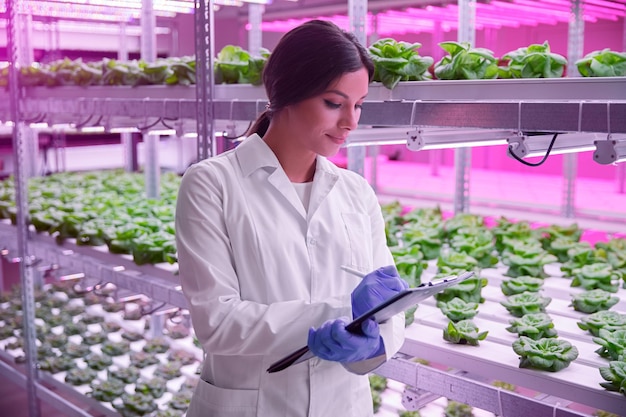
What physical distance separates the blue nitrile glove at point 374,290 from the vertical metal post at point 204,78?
128 centimetres

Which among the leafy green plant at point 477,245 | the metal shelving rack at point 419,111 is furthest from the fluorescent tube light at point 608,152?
the leafy green plant at point 477,245

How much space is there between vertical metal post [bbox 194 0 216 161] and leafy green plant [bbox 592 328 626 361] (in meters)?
1.47

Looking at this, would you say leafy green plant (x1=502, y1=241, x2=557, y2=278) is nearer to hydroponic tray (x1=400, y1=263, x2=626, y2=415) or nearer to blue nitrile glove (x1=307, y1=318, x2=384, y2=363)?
hydroponic tray (x1=400, y1=263, x2=626, y2=415)

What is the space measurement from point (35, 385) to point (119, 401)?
0.59m

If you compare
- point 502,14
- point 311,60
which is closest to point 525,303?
point 311,60

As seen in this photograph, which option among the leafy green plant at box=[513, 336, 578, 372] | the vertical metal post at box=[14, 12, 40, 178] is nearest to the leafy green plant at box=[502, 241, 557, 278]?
the leafy green plant at box=[513, 336, 578, 372]

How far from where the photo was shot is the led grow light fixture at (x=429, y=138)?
2.18 meters

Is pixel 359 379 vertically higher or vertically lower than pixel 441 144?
lower

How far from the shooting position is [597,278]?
8.62ft

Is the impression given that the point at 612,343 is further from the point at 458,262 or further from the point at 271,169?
the point at 271,169

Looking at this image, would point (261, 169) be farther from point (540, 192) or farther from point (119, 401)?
point (540, 192)

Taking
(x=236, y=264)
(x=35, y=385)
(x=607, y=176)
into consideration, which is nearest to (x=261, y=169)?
(x=236, y=264)

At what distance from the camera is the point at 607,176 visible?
39.5 feet

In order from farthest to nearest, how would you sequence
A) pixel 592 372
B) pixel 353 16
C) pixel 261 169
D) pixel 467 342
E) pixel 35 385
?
pixel 35 385
pixel 353 16
pixel 467 342
pixel 592 372
pixel 261 169
